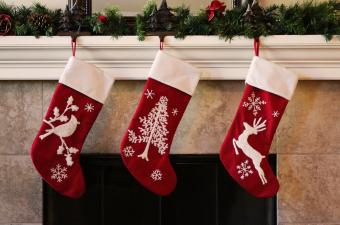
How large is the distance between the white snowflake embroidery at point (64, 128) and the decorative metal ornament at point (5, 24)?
15.8 inches

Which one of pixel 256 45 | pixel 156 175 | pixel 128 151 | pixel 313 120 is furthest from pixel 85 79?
pixel 313 120

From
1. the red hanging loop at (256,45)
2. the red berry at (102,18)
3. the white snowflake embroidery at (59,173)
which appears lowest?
the white snowflake embroidery at (59,173)

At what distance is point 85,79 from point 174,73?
36 centimetres

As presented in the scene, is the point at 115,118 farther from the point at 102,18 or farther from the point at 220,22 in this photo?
the point at 220,22

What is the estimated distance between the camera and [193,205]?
1.85 meters

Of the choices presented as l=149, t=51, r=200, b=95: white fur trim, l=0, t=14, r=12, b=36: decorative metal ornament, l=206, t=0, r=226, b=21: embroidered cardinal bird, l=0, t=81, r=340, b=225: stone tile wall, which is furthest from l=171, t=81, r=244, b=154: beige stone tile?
l=0, t=14, r=12, b=36: decorative metal ornament

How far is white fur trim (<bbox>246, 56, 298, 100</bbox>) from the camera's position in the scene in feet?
5.20

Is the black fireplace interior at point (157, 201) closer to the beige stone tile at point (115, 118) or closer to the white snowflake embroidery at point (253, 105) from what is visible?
the beige stone tile at point (115, 118)

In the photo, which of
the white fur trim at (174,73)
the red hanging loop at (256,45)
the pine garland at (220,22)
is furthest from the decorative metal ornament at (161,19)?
the red hanging loop at (256,45)

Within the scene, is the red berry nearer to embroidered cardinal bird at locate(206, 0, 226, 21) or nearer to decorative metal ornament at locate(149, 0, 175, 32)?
decorative metal ornament at locate(149, 0, 175, 32)

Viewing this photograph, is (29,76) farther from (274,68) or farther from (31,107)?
(274,68)

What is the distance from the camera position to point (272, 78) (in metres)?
1.59

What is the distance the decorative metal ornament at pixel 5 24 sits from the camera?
65.4 inches

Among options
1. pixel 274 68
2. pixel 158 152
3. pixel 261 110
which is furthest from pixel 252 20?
pixel 158 152
